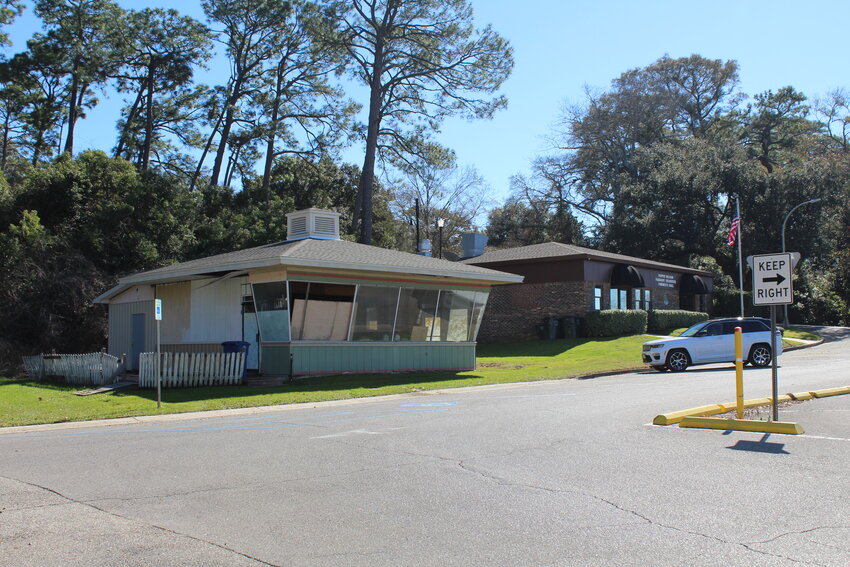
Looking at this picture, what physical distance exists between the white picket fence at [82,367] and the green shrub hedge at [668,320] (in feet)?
87.6

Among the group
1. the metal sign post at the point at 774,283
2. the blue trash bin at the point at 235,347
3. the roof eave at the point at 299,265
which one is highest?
the roof eave at the point at 299,265

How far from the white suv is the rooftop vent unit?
478 inches

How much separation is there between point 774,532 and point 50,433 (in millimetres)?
11625

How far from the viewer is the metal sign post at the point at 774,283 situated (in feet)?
34.3

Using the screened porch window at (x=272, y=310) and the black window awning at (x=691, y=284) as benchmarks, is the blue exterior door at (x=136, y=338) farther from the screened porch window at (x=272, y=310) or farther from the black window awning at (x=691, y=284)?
the black window awning at (x=691, y=284)

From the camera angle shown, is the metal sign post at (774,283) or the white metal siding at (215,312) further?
the white metal siding at (215,312)

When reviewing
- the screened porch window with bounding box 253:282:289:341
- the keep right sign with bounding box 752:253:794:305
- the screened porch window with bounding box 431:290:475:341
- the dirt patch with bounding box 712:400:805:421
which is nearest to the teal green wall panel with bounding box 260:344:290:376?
the screened porch window with bounding box 253:282:289:341

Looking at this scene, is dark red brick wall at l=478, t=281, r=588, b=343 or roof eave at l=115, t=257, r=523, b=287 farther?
dark red brick wall at l=478, t=281, r=588, b=343

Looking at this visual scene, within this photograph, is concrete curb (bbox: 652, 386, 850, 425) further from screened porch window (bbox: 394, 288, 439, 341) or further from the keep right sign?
screened porch window (bbox: 394, 288, 439, 341)

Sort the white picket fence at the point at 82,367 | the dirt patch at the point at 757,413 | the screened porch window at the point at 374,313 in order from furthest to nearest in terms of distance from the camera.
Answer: the screened porch window at the point at 374,313 → the white picket fence at the point at 82,367 → the dirt patch at the point at 757,413

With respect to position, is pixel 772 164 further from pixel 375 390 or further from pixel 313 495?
pixel 313 495

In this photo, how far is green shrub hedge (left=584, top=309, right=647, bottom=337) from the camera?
1372 inches

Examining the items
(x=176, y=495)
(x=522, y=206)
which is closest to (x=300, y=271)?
(x=176, y=495)

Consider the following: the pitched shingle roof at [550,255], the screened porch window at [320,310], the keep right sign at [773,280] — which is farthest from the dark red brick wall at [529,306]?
the keep right sign at [773,280]
